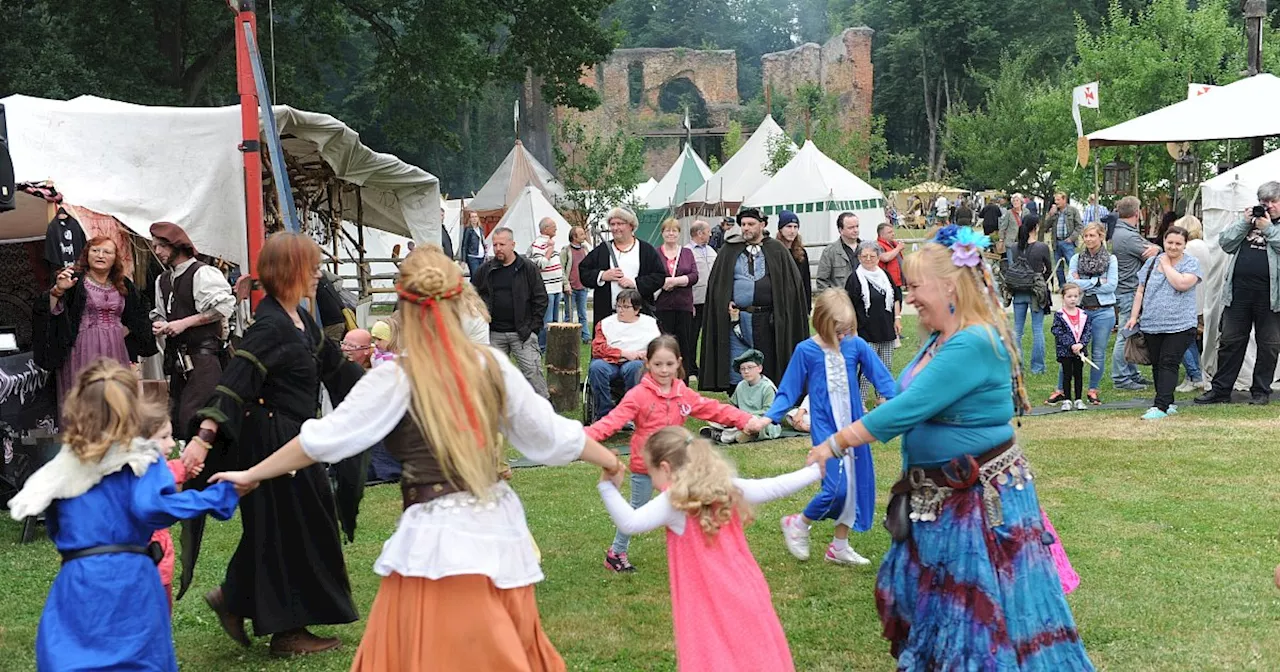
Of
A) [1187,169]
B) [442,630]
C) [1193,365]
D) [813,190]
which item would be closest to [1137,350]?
[1193,365]

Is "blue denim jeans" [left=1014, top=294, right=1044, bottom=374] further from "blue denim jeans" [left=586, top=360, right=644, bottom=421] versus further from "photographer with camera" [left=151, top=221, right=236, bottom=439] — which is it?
"photographer with camera" [left=151, top=221, right=236, bottom=439]

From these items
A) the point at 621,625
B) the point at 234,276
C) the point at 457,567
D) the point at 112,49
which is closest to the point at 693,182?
the point at 112,49

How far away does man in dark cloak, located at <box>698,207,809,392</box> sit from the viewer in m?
10.8

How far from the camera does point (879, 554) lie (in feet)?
22.1

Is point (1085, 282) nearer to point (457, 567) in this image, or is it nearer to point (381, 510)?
point (381, 510)

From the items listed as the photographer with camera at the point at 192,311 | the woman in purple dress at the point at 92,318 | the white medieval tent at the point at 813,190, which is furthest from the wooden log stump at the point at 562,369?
the white medieval tent at the point at 813,190

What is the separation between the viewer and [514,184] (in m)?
26.9

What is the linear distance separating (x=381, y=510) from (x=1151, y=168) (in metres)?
18.8

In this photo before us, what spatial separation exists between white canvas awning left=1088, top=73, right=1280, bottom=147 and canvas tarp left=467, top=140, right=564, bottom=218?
47.0 feet

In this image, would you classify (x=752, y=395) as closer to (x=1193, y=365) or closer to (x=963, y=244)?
(x=1193, y=365)

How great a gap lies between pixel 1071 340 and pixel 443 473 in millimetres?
8741

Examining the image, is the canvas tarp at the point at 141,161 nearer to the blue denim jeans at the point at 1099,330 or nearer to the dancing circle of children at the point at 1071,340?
the dancing circle of children at the point at 1071,340

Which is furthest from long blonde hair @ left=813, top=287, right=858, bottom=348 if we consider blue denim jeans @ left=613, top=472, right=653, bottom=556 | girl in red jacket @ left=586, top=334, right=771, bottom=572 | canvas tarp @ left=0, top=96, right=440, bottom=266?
canvas tarp @ left=0, top=96, right=440, bottom=266

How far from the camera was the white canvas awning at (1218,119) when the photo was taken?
1339cm
